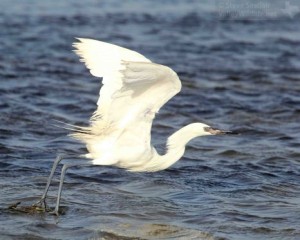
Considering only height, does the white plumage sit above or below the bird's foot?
above

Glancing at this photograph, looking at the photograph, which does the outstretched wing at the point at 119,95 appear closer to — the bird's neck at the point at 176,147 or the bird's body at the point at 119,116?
the bird's body at the point at 119,116

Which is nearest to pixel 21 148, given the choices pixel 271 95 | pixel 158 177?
pixel 158 177

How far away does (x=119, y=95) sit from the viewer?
7.66 meters

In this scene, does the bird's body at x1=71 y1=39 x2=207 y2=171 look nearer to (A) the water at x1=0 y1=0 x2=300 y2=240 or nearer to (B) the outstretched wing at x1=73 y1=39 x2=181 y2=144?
(B) the outstretched wing at x1=73 y1=39 x2=181 y2=144

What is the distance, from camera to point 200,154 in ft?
34.9

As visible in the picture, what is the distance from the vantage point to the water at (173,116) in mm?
7805

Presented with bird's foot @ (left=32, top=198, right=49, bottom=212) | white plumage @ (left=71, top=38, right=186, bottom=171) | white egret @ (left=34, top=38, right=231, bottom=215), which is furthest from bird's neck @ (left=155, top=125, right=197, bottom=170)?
bird's foot @ (left=32, top=198, right=49, bottom=212)

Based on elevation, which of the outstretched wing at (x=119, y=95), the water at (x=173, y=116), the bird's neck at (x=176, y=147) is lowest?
the water at (x=173, y=116)

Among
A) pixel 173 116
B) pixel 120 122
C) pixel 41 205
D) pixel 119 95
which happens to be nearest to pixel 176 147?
pixel 120 122

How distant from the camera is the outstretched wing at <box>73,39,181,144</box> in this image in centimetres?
759

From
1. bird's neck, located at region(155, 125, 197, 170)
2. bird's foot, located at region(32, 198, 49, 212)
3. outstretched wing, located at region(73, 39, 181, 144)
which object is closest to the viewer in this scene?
outstretched wing, located at region(73, 39, 181, 144)

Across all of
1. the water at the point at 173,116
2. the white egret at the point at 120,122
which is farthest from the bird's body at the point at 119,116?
the water at the point at 173,116

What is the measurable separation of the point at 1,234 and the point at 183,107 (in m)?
6.80

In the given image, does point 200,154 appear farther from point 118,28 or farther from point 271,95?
point 118,28
